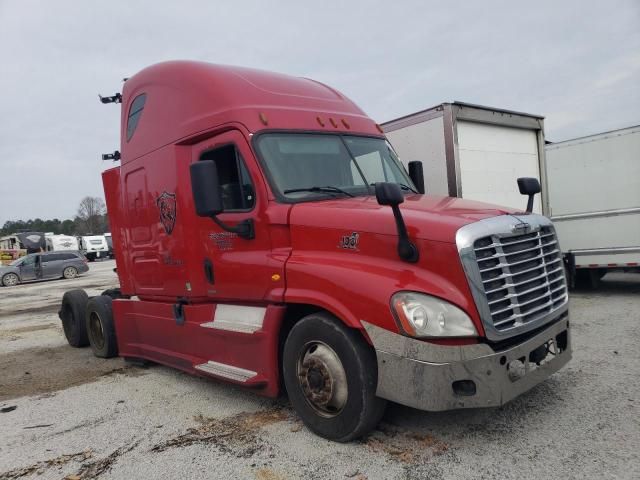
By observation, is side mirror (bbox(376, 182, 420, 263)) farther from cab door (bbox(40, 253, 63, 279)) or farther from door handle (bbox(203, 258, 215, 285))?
cab door (bbox(40, 253, 63, 279))

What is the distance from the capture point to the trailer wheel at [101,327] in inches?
282

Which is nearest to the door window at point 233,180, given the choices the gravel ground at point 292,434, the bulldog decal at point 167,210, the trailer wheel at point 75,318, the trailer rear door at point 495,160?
the bulldog decal at point 167,210

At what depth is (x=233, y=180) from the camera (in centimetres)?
465

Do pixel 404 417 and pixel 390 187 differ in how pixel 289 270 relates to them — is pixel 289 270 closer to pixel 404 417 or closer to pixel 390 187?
pixel 390 187

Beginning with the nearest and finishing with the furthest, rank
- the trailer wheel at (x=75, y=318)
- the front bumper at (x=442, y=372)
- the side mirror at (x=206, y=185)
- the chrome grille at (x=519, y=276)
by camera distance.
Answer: the front bumper at (x=442, y=372)
the chrome grille at (x=519, y=276)
the side mirror at (x=206, y=185)
the trailer wheel at (x=75, y=318)

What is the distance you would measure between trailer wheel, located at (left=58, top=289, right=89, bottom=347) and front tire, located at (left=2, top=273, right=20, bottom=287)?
21.3 m

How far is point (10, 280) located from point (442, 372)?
2850 cm

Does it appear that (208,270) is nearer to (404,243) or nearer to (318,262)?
(318,262)

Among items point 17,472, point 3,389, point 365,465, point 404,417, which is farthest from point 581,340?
point 3,389

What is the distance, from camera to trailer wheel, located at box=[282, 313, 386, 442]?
357cm

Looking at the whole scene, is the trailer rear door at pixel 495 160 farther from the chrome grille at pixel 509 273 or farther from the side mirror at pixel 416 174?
the chrome grille at pixel 509 273

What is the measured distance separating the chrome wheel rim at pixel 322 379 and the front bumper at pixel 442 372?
357mm

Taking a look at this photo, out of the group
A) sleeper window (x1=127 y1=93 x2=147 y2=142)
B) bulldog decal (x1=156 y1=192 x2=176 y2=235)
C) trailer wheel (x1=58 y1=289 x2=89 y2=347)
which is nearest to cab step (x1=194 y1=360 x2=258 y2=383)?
bulldog decal (x1=156 y1=192 x2=176 y2=235)

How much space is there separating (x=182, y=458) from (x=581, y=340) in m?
4.99
